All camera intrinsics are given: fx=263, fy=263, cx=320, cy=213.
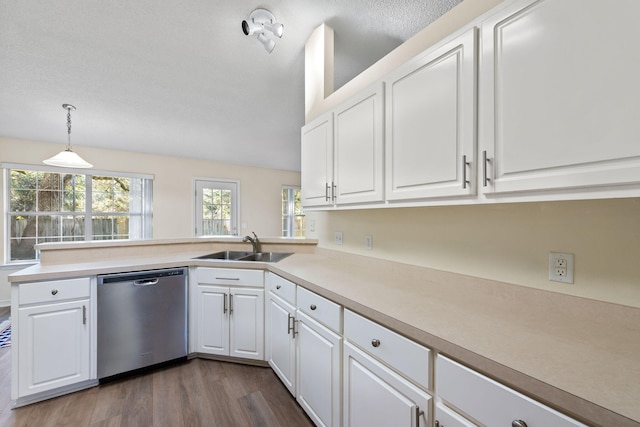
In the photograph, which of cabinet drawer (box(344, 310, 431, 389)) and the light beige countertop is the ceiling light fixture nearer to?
the light beige countertop

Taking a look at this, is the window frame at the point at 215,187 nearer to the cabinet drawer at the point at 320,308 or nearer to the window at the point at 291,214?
the window at the point at 291,214

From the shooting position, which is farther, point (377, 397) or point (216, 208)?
point (216, 208)

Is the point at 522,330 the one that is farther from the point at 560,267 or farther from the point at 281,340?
the point at 281,340

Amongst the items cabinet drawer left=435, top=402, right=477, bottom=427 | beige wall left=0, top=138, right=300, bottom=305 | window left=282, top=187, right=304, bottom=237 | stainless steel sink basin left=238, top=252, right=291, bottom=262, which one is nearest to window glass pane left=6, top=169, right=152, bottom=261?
beige wall left=0, top=138, right=300, bottom=305

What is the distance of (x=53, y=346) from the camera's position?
1767 mm

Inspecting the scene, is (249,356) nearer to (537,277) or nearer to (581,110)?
(537,277)

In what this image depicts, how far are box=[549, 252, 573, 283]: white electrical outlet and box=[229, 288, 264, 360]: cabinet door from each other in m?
1.78

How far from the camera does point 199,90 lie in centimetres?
272

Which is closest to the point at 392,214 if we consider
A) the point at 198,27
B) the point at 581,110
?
the point at 581,110

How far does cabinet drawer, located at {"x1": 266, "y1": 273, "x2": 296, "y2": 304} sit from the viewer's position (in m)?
1.72

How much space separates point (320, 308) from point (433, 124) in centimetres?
107

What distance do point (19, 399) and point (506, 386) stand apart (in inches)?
109

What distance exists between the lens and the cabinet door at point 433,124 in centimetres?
104

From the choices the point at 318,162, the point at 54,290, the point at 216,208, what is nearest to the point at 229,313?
the point at 54,290
